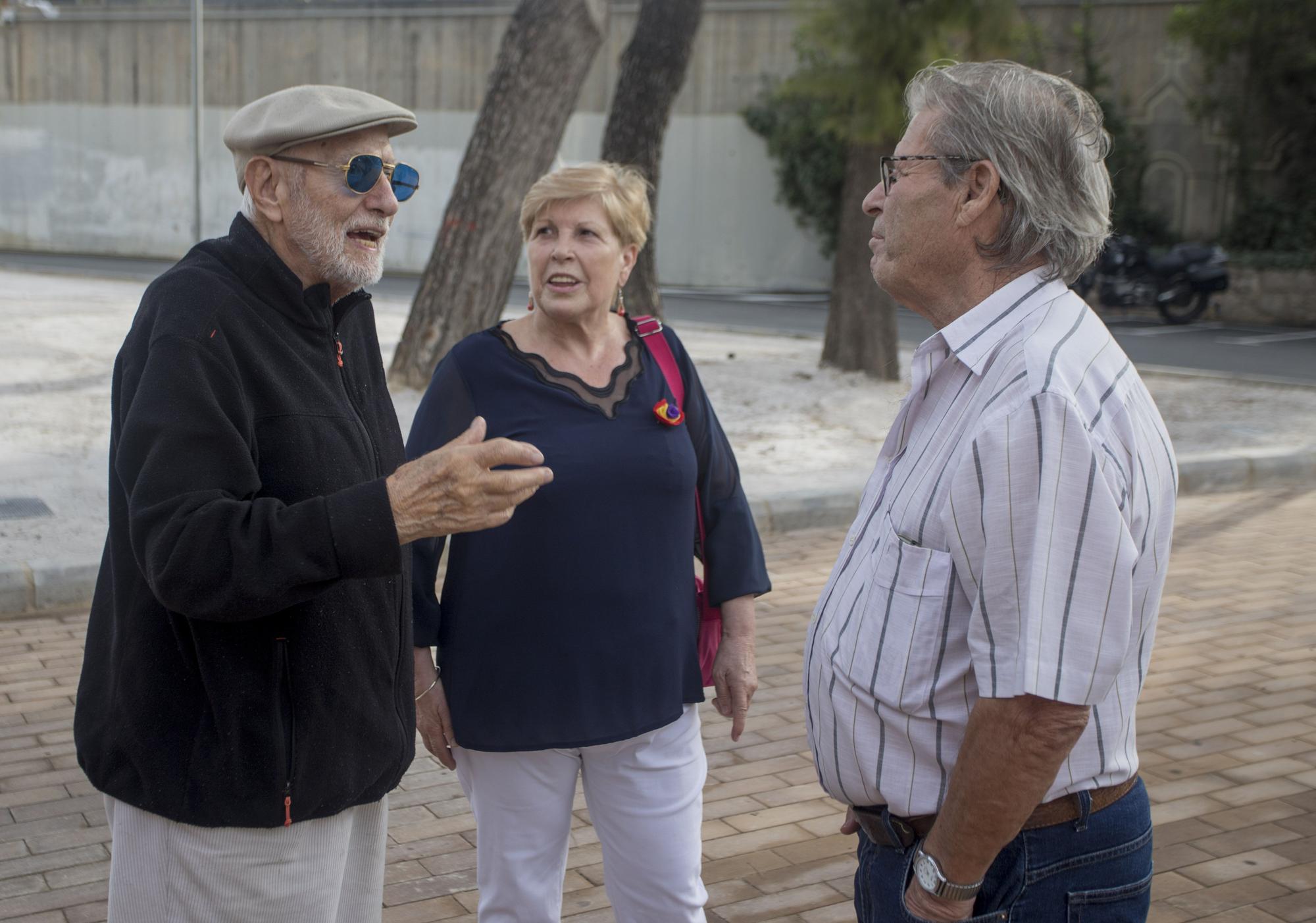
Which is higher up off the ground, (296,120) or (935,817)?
(296,120)

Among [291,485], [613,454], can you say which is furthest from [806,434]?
[291,485]

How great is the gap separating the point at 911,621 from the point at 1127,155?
24394 millimetres

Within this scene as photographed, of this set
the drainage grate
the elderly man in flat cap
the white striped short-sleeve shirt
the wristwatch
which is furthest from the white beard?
the drainage grate

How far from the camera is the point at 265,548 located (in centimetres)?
197

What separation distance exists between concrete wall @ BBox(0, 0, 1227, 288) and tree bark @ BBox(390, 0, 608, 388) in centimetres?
1660

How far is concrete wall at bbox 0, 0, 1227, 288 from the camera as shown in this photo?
25.1 metres

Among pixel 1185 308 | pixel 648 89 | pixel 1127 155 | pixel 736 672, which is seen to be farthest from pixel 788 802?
pixel 1127 155

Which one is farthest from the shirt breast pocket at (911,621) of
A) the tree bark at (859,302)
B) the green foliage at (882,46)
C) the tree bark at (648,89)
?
the tree bark at (859,302)

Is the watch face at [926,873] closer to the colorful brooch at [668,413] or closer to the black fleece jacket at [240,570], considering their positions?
the black fleece jacket at [240,570]

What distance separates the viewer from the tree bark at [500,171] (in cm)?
1002

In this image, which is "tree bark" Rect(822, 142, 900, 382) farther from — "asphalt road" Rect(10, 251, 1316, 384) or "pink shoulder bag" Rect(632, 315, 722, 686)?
"pink shoulder bag" Rect(632, 315, 722, 686)

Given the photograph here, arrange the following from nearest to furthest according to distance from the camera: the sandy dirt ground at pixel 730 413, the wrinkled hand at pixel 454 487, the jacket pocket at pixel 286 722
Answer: the wrinkled hand at pixel 454 487 → the jacket pocket at pixel 286 722 → the sandy dirt ground at pixel 730 413

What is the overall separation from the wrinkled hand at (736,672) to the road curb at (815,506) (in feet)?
6.46

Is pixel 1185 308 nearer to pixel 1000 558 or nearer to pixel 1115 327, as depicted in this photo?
pixel 1115 327
